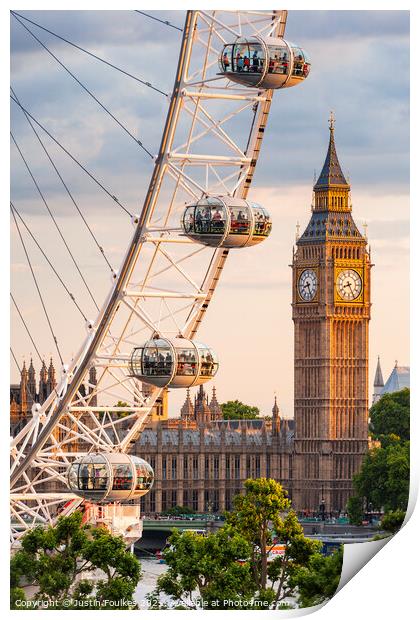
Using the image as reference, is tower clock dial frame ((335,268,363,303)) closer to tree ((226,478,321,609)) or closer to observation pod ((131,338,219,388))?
tree ((226,478,321,609))

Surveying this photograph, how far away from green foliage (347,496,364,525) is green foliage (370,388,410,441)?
9.42 metres

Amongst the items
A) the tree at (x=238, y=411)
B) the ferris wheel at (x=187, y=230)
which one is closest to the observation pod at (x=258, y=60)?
the ferris wheel at (x=187, y=230)

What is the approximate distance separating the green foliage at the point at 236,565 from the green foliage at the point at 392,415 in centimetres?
5346

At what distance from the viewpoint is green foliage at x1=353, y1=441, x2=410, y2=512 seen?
Answer: 298 feet

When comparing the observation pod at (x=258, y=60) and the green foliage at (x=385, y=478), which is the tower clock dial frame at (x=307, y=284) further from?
the observation pod at (x=258, y=60)

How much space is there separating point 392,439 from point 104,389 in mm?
59224

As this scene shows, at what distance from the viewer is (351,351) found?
111438 millimetres

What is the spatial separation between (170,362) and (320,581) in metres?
4.99

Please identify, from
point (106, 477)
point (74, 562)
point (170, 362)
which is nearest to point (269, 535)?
point (74, 562)

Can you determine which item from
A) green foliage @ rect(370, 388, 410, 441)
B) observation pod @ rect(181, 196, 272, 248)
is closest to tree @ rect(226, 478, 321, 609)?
observation pod @ rect(181, 196, 272, 248)

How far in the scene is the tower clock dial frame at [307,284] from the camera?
111 m

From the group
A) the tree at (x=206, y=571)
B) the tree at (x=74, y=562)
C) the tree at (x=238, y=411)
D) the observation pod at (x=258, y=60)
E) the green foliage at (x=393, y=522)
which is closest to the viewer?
the observation pod at (x=258, y=60)
